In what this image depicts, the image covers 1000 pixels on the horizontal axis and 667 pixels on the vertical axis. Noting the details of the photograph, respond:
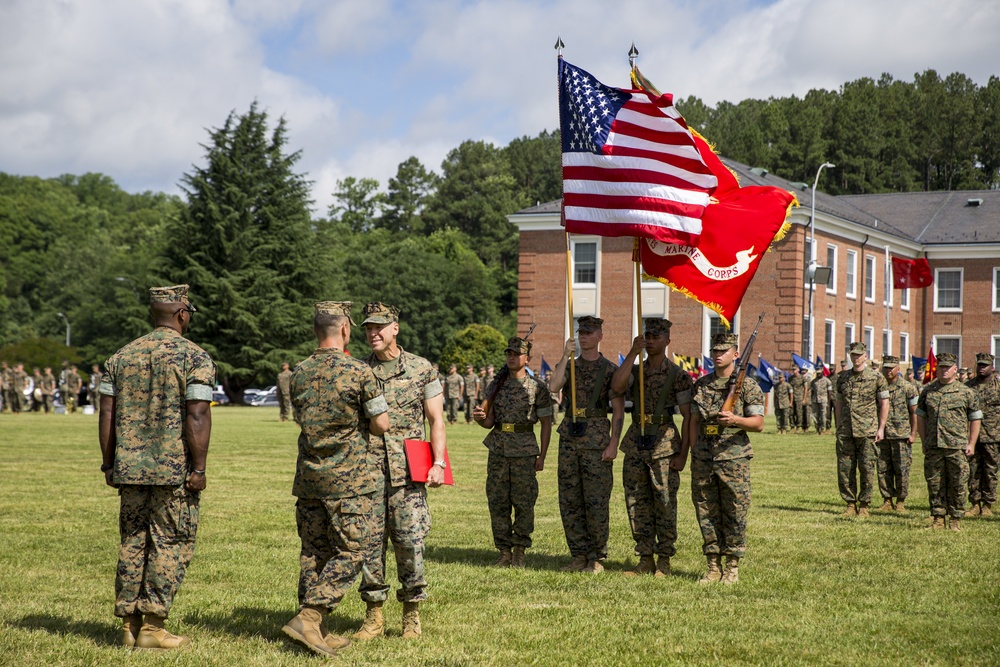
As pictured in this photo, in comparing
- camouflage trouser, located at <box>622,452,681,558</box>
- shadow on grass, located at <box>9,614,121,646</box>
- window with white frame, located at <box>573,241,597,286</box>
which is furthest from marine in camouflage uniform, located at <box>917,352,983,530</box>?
window with white frame, located at <box>573,241,597,286</box>

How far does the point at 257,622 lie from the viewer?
870 cm

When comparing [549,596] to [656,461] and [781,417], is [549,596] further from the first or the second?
[781,417]

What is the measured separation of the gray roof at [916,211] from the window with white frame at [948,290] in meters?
1.93

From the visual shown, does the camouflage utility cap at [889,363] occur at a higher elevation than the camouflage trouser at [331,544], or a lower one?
higher

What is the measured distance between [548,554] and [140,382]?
5.84 metres

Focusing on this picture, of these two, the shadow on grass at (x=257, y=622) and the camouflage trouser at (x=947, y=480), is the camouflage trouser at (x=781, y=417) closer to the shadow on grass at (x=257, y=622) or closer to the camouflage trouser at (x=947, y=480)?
the camouflage trouser at (x=947, y=480)

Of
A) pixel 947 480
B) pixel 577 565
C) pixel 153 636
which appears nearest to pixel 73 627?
pixel 153 636

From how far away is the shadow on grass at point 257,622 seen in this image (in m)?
8.35

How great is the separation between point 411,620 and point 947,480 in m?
9.00

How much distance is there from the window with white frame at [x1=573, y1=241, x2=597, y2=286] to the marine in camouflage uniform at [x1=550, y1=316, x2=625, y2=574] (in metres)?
45.6

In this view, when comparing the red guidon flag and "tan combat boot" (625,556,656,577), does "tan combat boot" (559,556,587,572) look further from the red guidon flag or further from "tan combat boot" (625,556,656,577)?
the red guidon flag

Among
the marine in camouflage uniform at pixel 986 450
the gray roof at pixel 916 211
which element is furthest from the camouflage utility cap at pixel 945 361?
the gray roof at pixel 916 211

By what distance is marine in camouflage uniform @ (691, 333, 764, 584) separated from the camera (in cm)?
1040

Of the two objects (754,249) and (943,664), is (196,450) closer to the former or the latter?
(943,664)
